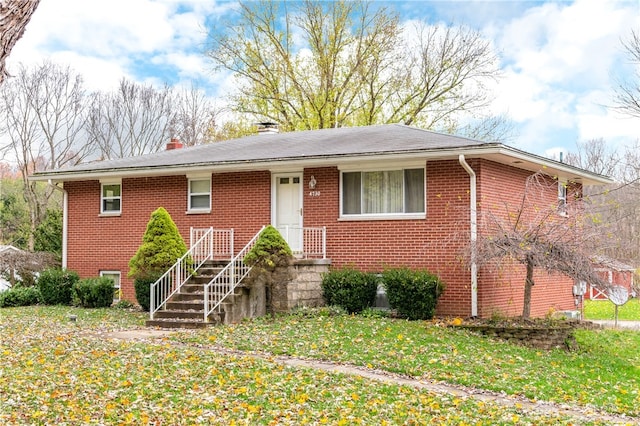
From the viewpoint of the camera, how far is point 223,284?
A: 16.0 metres

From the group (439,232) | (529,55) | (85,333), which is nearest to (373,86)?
(529,55)

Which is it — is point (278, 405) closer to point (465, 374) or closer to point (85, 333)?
point (465, 374)

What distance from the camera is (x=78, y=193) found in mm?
21688

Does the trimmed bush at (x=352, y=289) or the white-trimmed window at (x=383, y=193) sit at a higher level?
the white-trimmed window at (x=383, y=193)

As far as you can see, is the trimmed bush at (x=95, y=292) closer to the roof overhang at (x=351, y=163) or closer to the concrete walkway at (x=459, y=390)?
the roof overhang at (x=351, y=163)

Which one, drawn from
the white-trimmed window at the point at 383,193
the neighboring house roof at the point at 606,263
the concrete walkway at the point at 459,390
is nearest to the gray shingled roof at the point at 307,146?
the white-trimmed window at the point at 383,193

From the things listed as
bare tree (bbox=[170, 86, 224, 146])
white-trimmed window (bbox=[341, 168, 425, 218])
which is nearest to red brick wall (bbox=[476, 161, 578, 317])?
white-trimmed window (bbox=[341, 168, 425, 218])

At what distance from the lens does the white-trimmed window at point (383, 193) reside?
1728 cm

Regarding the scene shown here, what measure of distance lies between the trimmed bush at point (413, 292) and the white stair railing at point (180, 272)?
4.33 metres

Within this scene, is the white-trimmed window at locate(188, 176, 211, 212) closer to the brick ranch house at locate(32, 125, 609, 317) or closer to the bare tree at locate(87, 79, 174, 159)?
the brick ranch house at locate(32, 125, 609, 317)

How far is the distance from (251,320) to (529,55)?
36.4 ft

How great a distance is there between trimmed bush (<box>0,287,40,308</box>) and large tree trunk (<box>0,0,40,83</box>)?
58.3 ft

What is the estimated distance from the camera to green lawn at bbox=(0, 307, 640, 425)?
8.30 meters

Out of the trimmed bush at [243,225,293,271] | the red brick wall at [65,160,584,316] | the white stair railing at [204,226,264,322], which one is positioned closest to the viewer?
the white stair railing at [204,226,264,322]
